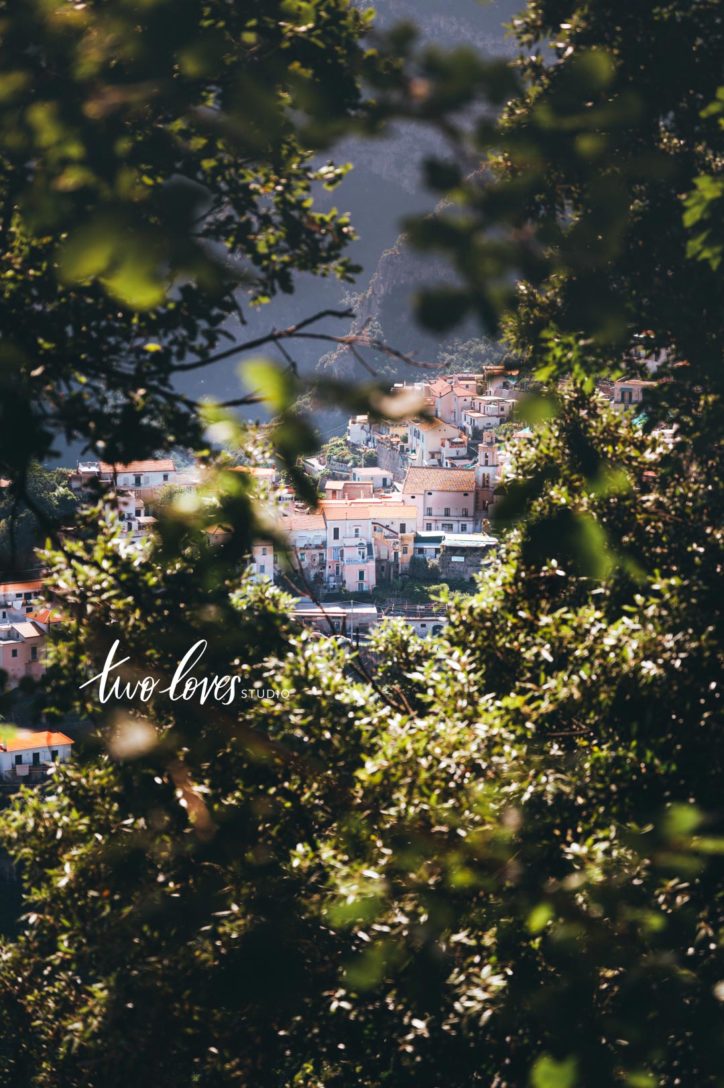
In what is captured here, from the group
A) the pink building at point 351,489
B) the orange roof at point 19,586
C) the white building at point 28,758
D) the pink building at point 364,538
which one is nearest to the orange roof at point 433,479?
the pink building at point 364,538

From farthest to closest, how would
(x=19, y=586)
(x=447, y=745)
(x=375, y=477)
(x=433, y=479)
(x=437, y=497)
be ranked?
(x=375, y=477) < (x=437, y=497) < (x=433, y=479) < (x=19, y=586) < (x=447, y=745)

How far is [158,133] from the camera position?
1.94 m

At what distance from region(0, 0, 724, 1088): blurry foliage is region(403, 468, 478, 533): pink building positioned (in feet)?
74.3

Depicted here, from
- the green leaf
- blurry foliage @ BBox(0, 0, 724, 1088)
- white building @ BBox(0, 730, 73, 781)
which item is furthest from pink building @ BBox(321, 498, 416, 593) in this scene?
the green leaf

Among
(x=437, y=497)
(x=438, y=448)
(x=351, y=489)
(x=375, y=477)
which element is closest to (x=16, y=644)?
(x=437, y=497)

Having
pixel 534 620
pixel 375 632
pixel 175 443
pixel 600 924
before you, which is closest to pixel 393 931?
pixel 600 924

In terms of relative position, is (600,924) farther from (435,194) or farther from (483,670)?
Answer: (483,670)

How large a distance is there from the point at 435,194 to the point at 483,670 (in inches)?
94.1

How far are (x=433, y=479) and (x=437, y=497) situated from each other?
0.73 metres

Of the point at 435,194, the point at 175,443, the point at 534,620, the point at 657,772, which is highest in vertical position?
the point at 435,194

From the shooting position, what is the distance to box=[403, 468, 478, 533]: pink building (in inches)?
1043

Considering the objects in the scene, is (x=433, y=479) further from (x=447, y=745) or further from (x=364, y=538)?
(x=447, y=745)

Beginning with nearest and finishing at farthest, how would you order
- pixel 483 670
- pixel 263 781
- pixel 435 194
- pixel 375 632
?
1. pixel 435 194
2. pixel 263 781
3. pixel 483 670
4. pixel 375 632

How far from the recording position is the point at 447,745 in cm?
284
